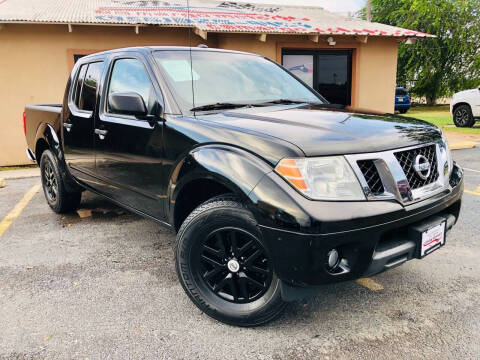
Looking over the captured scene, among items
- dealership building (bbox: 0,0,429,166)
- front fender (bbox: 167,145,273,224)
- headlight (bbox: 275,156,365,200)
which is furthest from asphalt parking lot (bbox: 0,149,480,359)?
dealership building (bbox: 0,0,429,166)

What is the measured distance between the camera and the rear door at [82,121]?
3848 mm

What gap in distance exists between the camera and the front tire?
237 cm

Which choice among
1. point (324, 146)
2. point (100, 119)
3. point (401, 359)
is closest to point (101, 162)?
point (100, 119)

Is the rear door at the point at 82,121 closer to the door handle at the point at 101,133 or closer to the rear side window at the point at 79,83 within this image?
the rear side window at the point at 79,83

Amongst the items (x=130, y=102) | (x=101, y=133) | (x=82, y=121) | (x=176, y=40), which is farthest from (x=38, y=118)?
(x=176, y=40)

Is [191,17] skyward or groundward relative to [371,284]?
skyward

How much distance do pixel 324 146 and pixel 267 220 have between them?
50 cm

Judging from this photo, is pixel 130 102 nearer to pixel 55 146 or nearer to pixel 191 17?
pixel 55 146

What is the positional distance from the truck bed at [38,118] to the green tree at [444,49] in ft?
103

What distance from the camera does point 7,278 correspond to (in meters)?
3.31

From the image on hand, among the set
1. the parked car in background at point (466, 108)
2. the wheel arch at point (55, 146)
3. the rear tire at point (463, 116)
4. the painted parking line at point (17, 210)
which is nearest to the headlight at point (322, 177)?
the wheel arch at point (55, 146)

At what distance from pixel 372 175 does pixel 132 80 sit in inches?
83.0

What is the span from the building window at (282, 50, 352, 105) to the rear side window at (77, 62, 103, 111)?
24.3ft

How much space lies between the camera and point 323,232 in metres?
2.05
